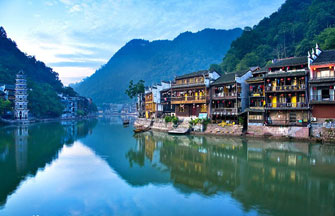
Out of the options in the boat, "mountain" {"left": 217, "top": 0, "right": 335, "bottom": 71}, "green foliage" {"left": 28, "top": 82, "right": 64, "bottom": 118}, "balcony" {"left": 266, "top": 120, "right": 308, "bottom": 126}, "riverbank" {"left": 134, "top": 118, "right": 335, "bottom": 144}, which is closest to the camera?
"riverbank" {"left": 134, "top": 118, "right": 335, "bottom": 144}

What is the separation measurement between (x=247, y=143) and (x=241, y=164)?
28.4 ft

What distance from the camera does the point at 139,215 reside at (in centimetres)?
1093

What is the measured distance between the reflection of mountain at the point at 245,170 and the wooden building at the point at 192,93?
10.3 m

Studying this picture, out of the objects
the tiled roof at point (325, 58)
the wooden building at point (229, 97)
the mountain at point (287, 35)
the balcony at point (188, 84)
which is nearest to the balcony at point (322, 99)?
the tiled roof at point (325, 58)

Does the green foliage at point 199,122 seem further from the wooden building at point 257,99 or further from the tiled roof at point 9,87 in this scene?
the tiled roof at point 9,87

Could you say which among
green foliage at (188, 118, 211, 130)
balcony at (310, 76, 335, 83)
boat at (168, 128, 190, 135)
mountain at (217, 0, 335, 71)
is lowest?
boat at (168, 128, 190, 135)

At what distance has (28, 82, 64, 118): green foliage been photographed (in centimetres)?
7053

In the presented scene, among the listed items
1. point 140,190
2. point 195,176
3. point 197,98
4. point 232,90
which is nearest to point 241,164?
point 195,176

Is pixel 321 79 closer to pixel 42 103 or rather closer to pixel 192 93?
pixel 192 93

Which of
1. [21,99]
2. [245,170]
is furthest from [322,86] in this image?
[21,99]

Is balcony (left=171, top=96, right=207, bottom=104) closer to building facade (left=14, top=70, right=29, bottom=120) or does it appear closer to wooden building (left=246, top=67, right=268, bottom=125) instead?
wooden building (left=246, top=67, right=268, bottom=125)

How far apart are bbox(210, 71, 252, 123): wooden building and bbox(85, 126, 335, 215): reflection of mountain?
6098 mm

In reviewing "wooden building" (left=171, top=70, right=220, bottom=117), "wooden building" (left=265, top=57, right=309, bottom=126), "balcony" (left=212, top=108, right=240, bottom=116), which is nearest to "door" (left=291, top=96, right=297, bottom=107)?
"wooden building" (left=265, top=57, right=309, bottom=126)

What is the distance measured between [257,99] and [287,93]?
13.5 feet
